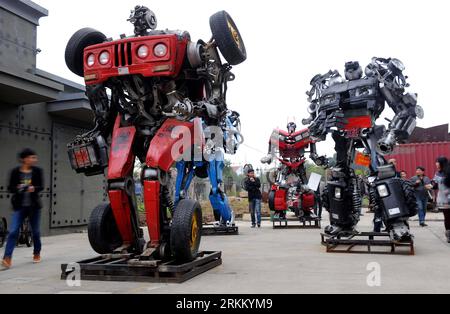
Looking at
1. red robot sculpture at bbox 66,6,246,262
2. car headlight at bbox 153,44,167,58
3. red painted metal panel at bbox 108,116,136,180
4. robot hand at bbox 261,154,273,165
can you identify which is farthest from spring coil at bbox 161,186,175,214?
robot hand at bbox 261,154,273,165

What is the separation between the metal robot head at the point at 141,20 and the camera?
5.41 meters

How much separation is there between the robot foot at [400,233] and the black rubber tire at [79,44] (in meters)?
4.83

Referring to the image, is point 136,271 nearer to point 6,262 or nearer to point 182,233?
point 182,233

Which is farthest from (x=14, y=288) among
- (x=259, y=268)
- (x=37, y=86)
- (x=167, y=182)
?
(x=37, y=86)

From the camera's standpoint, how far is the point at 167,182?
5.11m

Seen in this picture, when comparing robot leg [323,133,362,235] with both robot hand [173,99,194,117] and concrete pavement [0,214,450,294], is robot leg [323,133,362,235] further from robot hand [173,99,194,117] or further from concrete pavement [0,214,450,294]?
robot hand [173,99,194,117]

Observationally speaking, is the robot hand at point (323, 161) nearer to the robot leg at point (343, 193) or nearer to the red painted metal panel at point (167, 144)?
the robot leg at point (343, 193)

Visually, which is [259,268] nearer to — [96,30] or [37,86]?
[96,30]

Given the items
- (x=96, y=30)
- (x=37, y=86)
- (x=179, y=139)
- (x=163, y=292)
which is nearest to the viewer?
(x=163, y=292)

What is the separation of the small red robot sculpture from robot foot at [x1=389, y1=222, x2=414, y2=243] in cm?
547

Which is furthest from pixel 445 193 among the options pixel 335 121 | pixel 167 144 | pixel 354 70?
pixel 167 144

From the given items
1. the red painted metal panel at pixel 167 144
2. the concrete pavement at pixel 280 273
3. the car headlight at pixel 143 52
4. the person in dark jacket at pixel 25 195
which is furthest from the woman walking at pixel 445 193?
Answer: the person in dark jacket at pixel 25 195

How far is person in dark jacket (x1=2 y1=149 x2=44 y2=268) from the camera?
589 centimetres
